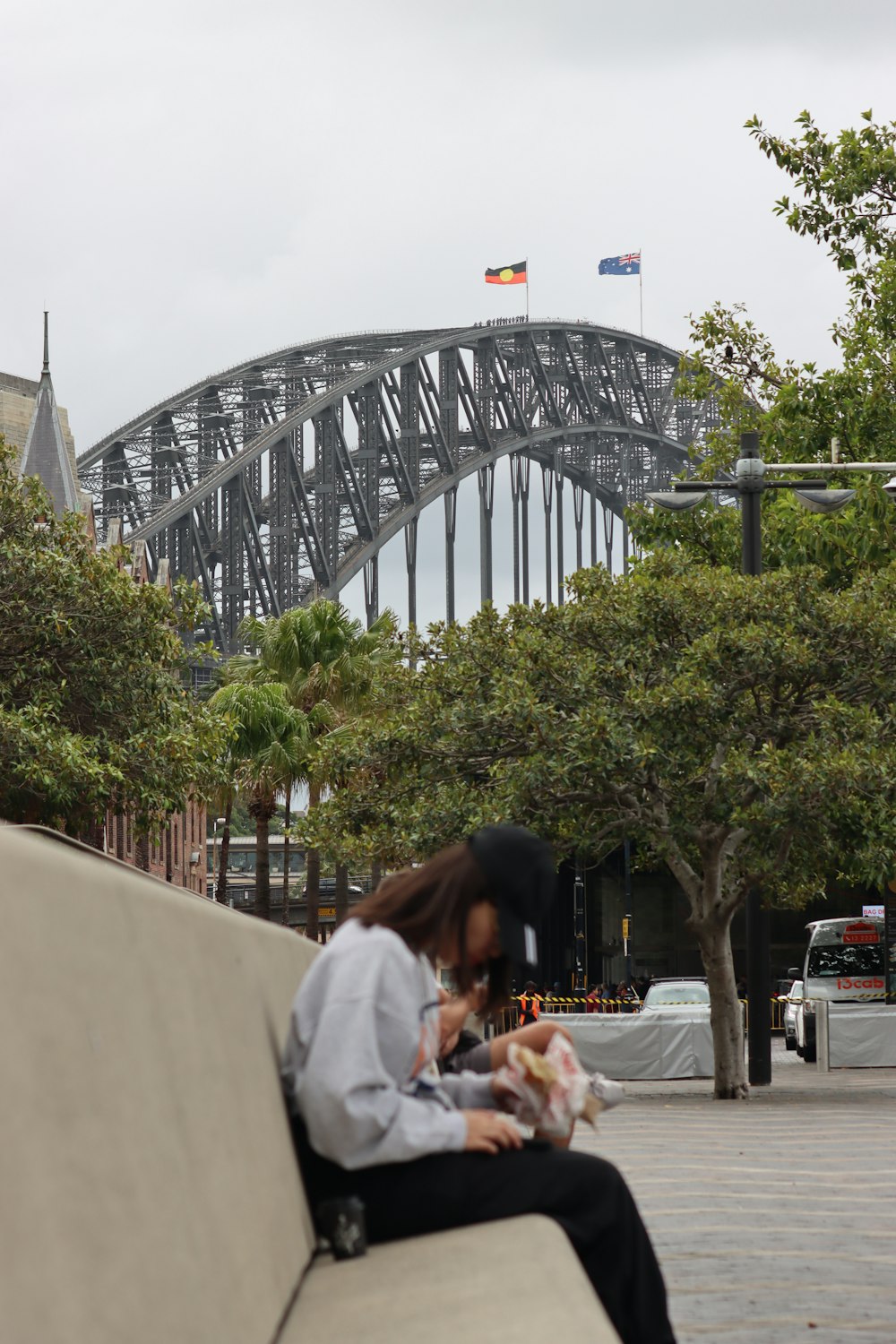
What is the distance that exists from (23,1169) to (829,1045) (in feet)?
71.5

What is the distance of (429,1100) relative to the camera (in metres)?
3.69

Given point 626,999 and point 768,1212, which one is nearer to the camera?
point 768,1212

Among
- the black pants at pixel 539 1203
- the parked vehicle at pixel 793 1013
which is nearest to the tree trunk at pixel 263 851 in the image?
the parked vehicle at pixel 793 1013

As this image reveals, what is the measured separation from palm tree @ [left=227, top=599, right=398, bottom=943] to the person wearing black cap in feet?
93.2

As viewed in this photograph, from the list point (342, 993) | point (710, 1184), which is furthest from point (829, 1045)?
point (342, 993)

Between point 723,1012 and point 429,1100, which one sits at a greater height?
point 429,1100

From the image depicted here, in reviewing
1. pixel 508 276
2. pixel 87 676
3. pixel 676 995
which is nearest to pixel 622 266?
pixel 508 276

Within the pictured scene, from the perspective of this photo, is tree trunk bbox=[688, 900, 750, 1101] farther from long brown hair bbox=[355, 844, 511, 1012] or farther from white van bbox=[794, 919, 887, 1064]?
white van bbox=[794, 919, 887, 1064]

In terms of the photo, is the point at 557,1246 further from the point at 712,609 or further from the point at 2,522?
the point at 2,522

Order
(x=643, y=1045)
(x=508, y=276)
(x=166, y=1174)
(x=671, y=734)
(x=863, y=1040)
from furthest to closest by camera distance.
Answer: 1. (x=508, y=276)
2. (x=863, y=1040)
3. (x=643, y=1045)
4. (x=671, y=734)
5. (x=166, y=1174)

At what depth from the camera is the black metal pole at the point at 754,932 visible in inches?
656

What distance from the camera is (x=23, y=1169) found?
1.77 meters

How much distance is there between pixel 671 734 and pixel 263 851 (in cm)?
1892

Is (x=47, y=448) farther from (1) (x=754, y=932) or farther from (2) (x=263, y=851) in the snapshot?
(1) (x=754, y=932)
